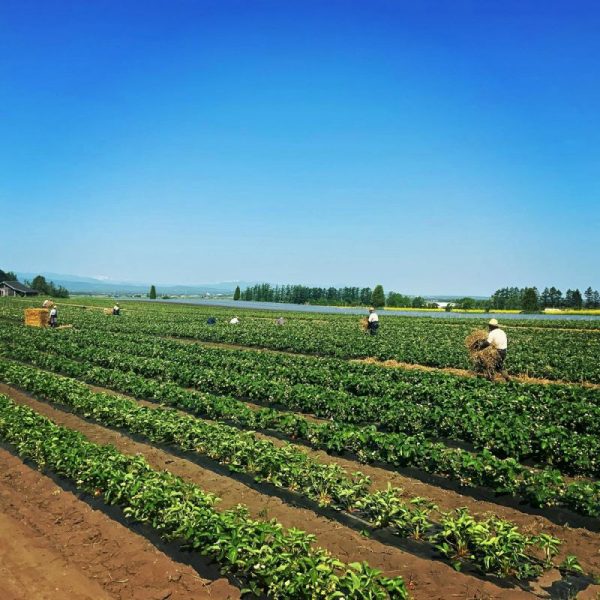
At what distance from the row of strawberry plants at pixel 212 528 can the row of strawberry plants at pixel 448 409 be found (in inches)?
190

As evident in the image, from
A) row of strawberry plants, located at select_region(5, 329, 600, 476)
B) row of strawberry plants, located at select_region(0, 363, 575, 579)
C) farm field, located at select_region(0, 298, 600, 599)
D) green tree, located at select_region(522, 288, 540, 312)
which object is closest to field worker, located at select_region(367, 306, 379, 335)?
row of strawberry plants, located at select_region(5, 329, 600, 476)

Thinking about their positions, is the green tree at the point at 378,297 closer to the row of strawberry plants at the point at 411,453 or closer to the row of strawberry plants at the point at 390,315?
the row of strawberry plants at the point at 390,315

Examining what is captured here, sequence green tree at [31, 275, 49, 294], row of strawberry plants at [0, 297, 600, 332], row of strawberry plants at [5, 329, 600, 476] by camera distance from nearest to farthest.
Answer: row of strawberry plants at [5, 329, 600, 476], row of strawberry plants at [0, 297, 600, 332], green tree at [31, 275, 49, 294]

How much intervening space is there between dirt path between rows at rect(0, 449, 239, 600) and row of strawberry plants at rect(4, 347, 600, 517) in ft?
12.8

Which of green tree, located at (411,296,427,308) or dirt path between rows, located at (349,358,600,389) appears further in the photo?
green tree, located at (411,296,427,308)

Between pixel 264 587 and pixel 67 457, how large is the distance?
4.41 meters

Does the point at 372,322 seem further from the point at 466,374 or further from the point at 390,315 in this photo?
the point at 390,315

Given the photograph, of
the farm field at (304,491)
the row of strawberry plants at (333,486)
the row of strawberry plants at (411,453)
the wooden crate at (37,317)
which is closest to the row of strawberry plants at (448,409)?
the farm field at (304,491)

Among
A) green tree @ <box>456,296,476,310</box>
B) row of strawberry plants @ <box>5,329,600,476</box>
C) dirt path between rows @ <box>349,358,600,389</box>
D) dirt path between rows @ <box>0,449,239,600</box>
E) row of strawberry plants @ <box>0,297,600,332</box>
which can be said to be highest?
green tree @ <box>456,296,476,310</box>

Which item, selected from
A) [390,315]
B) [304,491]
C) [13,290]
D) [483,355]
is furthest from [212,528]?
[13,290]

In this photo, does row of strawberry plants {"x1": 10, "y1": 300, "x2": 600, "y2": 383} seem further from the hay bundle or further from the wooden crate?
the wooden crate

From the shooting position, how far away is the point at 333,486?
686 centimetres

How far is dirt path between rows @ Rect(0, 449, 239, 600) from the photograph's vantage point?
504cm

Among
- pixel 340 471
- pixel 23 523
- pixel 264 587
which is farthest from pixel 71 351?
pixel 264 587
